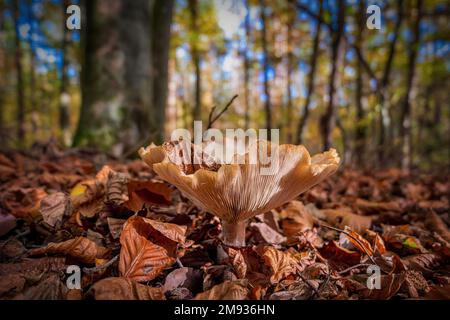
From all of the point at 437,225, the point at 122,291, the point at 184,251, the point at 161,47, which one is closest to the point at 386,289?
the point at 184,251

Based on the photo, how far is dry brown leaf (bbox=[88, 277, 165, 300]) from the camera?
3.29 feet

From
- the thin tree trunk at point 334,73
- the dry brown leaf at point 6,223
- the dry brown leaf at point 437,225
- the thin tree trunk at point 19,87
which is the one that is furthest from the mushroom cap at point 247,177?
the thin tree trunk at point 19,87

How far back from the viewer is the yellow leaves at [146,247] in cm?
118

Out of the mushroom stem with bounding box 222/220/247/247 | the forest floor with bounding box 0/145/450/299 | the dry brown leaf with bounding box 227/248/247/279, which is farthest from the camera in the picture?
the mushroom stem with bounding box 222/220/247/247

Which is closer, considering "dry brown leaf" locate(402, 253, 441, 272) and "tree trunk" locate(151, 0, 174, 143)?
"dry brown leaf" locate(402, 253, 441, 272)

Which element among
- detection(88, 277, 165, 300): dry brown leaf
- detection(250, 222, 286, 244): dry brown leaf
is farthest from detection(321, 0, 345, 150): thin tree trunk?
detection(88, 277, 165, 300): dry brown leaf

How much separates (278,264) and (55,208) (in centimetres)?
109

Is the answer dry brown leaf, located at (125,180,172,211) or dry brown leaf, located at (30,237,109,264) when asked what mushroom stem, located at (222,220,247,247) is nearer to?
dry brown leaf, located at (125,180,172,211)

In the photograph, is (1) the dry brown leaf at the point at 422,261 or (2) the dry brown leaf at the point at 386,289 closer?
(2) the dry brown leaf at the point at 386,289

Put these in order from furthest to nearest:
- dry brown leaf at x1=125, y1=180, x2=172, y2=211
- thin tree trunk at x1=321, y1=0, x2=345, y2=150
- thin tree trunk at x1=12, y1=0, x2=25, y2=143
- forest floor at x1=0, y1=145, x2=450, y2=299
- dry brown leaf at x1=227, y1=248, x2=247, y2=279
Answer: thin tree trunk at x1=12, y1=0, x2=25, y2=143, thin tree trunk at x1=321, y1=0, x2=345, y2=150, dry brown leaf at x1=125, y1=180, x2=172, y2=211, dry brown leaf at x1=227, y1=248, x2=247, y2=279, forest floor at x1=0, y1=145, x2=450, y2=299

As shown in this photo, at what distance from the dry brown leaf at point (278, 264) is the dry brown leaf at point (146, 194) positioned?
2.09 ft

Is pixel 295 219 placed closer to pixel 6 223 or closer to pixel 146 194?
pixel 146 194

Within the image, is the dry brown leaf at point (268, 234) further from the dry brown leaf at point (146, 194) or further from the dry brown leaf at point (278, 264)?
the dry brown leaf at point (146, 194)
